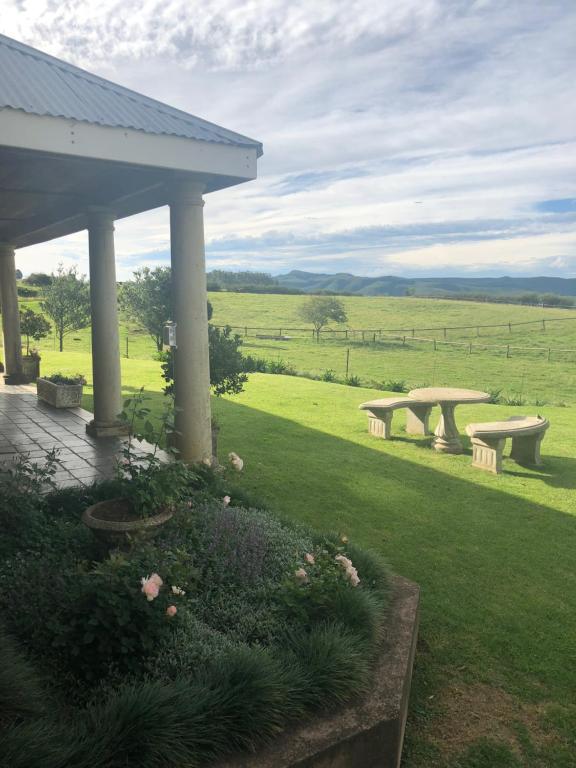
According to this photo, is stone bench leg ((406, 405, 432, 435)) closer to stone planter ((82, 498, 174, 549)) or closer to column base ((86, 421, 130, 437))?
column base ((86, 421, 130, 437))

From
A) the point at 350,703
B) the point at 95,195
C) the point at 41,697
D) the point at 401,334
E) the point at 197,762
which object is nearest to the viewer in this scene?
the point at 197,762

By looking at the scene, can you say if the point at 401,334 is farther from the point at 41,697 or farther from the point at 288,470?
the point at 41,697

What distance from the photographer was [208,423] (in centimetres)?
591

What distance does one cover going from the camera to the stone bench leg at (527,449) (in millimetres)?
8672

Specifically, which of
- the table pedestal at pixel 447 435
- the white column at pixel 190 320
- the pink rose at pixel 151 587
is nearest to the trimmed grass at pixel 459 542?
the table pedestal at pixel 447 435

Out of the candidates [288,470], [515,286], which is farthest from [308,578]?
[515,286]

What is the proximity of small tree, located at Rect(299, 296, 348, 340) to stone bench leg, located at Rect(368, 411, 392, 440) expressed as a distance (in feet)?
104

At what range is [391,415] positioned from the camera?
33.5ft

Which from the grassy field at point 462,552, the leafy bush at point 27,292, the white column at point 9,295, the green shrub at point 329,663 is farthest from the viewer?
the leafy bush at point 27,292

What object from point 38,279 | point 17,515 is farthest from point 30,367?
point 38,279

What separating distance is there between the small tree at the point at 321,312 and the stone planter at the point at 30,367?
96.3 feet

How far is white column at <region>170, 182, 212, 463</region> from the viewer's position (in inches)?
215

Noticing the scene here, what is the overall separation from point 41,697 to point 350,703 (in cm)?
140

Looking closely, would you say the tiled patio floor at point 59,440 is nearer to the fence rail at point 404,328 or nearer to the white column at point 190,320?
the white column at point 190,320
